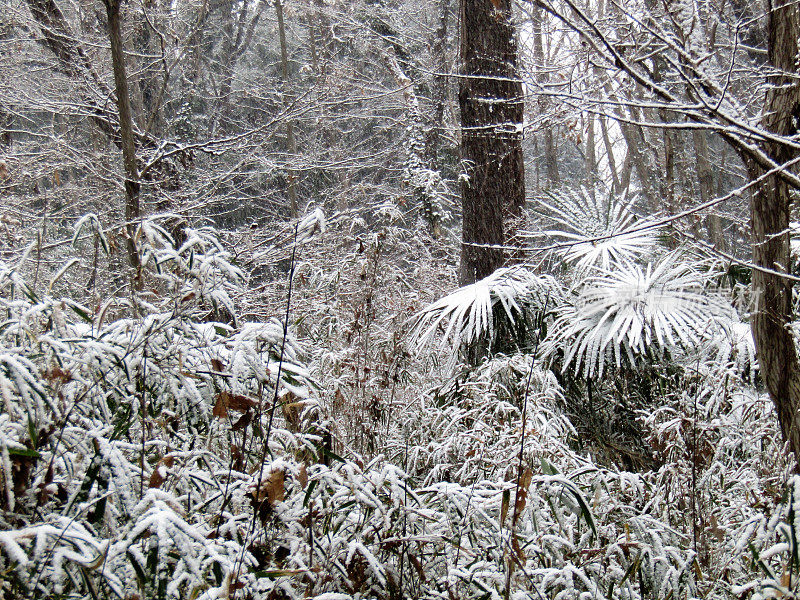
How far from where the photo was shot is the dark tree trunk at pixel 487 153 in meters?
5.00

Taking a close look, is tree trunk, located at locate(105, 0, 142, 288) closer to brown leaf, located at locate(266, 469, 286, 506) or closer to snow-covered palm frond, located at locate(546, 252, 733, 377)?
snow-covered palm frond, located at locate(546, 252, 733, 377)

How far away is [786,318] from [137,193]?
5.08 metres

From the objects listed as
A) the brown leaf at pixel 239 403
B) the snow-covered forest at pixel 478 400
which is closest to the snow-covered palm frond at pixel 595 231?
the snow-covered forest at pixel 478 400

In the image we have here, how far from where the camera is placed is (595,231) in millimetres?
4285

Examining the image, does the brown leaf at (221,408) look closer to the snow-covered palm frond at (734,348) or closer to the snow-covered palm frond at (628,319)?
the snow-covered palm frond at (628,319)

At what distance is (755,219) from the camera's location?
2080 millimetres

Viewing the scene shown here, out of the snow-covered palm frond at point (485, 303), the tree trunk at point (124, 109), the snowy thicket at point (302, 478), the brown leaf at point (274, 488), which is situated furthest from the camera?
the tree trunk at point (124, 109)

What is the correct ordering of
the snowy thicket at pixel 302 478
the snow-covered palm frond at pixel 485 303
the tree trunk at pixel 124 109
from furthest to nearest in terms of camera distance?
the tree trunk at pixel 124 109
the snow-covered palm frond at pixel 485 303
the snowy thicket at pixel 302 478

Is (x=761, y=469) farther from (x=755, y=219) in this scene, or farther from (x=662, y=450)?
(x=755, y=219)

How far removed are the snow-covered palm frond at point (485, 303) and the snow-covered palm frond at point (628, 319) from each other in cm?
33

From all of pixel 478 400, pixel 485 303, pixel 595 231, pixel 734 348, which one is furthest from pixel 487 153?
pixel 734 348

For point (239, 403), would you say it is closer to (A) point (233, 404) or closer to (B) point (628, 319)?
(A) point (233, 404)

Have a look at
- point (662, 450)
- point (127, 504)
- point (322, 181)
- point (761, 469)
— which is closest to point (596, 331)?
point (662, 450)

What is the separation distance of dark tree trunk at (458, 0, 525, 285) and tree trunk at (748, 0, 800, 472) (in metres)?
2.91
